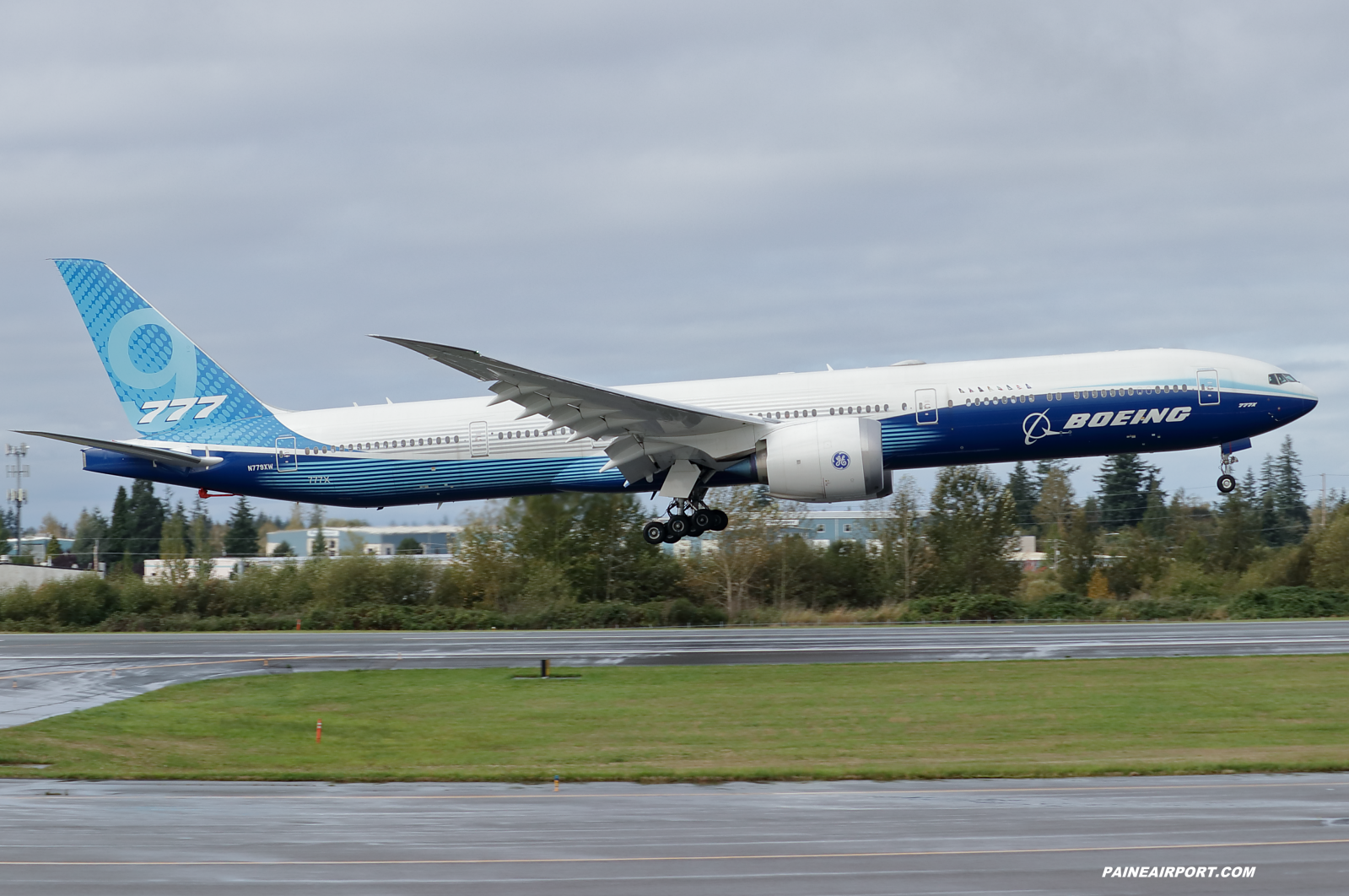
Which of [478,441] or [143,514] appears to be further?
[143,514]

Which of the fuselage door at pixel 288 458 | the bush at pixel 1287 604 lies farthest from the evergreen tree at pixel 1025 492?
the fuselage door at pixel 288 458

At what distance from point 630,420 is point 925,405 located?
7618 millimetres

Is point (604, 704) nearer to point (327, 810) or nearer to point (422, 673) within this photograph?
point (422, 673)

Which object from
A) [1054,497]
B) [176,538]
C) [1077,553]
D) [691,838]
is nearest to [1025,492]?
[1054,497]

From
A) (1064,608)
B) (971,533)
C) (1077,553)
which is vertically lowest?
(1064,608)

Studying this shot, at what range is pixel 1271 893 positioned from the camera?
34.3ft

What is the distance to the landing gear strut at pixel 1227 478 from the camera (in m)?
32.7

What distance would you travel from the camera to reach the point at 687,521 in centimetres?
3494

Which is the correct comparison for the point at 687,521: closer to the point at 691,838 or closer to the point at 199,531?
the point at 691,838

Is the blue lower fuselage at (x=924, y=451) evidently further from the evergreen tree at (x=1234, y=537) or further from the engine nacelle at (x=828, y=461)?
the evergreen tree at (x=1234, y=537)

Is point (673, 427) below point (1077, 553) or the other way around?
the other way around

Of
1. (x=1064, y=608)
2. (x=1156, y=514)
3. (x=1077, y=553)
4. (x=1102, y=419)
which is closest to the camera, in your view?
(x=1102, y=419)

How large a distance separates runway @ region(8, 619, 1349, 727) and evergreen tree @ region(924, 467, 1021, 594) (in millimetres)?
14434

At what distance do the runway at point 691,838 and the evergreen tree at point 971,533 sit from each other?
41.0 m
